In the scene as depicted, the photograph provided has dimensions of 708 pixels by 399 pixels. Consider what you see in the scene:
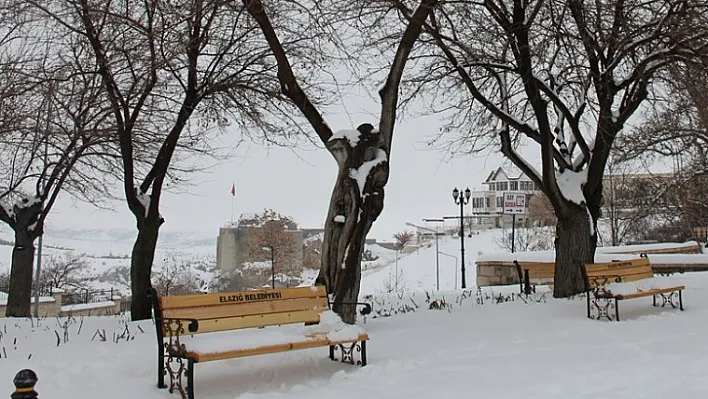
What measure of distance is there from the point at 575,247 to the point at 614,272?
2.16 meters

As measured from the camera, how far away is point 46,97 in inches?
405

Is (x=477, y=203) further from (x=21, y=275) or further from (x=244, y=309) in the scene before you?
(x=244, y=309)

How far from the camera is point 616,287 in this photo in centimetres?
909

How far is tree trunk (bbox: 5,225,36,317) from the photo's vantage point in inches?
588

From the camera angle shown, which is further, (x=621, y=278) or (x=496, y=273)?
(x=496, y=273)

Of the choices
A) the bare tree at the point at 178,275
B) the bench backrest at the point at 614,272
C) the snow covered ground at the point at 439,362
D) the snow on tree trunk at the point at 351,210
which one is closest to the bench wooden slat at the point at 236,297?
the snow covered ground at the point at 439,362

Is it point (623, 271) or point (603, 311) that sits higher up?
point (623, 271)

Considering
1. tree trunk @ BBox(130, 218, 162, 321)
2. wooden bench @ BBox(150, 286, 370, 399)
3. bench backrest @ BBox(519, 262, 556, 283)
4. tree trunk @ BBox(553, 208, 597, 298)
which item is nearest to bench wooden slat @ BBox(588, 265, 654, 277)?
tree trunk @ BBox(553, 208, 597, 298)

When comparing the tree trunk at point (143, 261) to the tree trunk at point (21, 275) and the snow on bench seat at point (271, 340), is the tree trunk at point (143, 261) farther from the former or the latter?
the tree trunk at point (21, 275)

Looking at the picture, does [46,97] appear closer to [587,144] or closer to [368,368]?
[368,368]

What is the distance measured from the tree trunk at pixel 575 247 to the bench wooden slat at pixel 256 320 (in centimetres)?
661

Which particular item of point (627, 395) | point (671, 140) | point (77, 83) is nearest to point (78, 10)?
point (77, 83)

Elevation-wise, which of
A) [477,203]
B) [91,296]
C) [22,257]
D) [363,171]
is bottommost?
[91,296]

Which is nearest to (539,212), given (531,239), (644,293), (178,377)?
(531,239)
